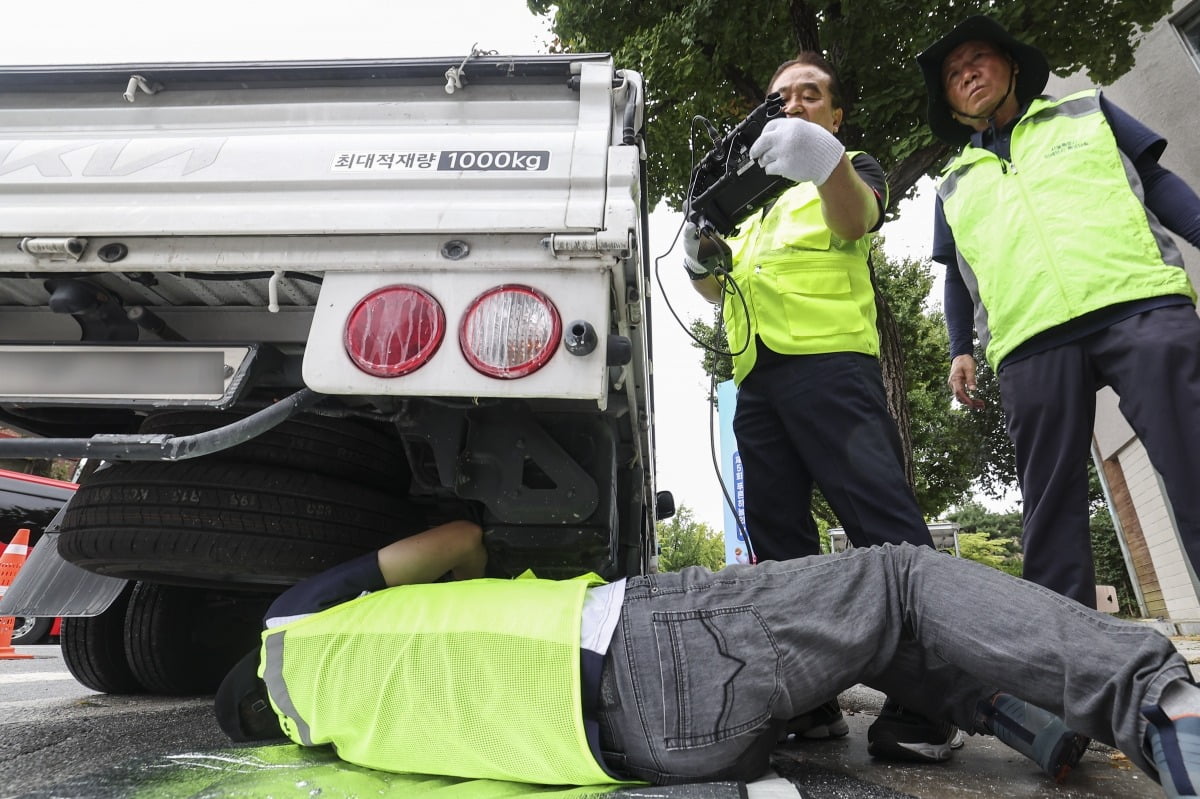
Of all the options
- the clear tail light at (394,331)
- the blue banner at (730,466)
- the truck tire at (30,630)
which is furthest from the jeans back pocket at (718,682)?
the truck tire at (30,630)

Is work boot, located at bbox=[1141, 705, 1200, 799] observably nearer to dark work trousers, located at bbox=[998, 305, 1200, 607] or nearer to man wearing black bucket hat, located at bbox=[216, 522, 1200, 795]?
man wearing black bucket hat, located at bbox=[216, 522, 1200, 795]

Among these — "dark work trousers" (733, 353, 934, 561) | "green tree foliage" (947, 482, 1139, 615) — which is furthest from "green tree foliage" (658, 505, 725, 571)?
"dark work trousers" (733, 353, 934, 561)

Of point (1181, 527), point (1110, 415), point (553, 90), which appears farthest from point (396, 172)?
point (1110, 415)

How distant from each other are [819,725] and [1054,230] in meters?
1.43

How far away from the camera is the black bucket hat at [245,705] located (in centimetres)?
154

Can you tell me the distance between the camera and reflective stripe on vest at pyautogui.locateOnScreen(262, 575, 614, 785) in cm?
119

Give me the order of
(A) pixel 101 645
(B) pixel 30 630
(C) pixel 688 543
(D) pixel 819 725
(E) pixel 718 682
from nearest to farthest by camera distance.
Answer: (E) pixel 718 682, (D) pixel 819 725, (A) pixel 101 645, (B) pixel 30 630, (C) pixel 688 543

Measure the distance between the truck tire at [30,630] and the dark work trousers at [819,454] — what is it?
6211mm

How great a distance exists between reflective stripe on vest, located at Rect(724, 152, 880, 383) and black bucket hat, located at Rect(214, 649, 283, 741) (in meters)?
1.52

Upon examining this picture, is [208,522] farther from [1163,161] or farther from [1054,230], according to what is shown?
[1163,161]

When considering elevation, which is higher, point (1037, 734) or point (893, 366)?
point (893, 366)

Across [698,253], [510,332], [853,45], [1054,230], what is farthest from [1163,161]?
[510,332]

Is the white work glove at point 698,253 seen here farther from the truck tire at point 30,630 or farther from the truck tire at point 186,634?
the truck tire at point 30,630

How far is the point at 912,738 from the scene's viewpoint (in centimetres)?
155
